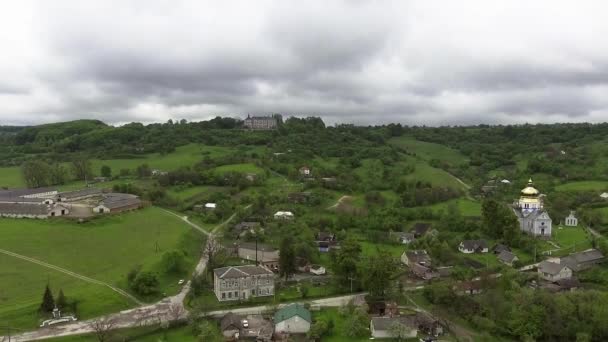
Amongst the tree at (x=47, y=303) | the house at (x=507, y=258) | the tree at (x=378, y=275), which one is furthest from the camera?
the house at (x=507, y=258)

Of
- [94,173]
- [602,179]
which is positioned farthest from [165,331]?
[602,179]

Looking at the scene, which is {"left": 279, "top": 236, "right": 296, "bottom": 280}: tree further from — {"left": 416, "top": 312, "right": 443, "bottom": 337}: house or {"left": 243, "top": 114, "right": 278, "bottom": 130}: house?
{"left": 243, "top": 114, "right": 278, "bottom": 130}: house

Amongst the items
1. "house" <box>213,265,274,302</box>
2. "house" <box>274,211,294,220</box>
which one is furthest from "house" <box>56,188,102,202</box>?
"house" <box>213,265,274,302</box>

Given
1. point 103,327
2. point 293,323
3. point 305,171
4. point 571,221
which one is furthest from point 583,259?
point 305,171

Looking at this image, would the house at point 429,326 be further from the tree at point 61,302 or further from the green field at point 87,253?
the tree at point 61,302

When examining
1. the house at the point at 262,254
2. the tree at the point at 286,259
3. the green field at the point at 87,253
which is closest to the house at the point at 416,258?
the tree at the point at 286,259

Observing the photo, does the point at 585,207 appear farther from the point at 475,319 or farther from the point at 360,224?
the point at 475,319

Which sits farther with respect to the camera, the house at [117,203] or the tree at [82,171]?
the tree at [82,171]
